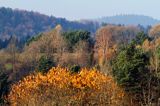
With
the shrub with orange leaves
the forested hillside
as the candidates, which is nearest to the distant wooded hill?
the forested hillside

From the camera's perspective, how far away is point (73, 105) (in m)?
23.8

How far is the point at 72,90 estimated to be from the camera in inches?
984

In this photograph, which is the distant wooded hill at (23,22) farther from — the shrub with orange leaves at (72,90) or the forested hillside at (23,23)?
the shrub with orange leaves at (72,90)

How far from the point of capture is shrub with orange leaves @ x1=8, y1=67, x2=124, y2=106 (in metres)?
23.6

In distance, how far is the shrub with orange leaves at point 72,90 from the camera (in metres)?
23.6

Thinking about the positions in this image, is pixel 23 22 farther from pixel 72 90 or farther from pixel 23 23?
pixel 72 90

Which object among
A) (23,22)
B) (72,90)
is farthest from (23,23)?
(72,90)

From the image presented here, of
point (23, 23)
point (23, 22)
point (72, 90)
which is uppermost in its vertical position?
point (72, 90)

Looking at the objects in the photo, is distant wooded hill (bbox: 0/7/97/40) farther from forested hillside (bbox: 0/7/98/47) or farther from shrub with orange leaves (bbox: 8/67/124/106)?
shrub with orange leaves (bbox: 8/67/124/106)

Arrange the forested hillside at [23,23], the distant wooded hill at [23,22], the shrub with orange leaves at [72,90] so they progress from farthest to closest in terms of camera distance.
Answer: the distant wooded hill at [23,22], the forested hillside at [23,23], the shrub with orange leaves at [72,90]

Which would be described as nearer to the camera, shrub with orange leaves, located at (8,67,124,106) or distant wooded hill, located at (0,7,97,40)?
shrub with orange leaves, located at (8,67,124,106)

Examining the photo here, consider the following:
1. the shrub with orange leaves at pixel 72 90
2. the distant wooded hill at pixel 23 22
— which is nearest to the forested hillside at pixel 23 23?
the distant wooded hill at pixel 23 22

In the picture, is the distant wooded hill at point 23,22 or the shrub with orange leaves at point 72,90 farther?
the distant wooded hill at point 23,22

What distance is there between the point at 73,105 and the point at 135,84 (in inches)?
150
